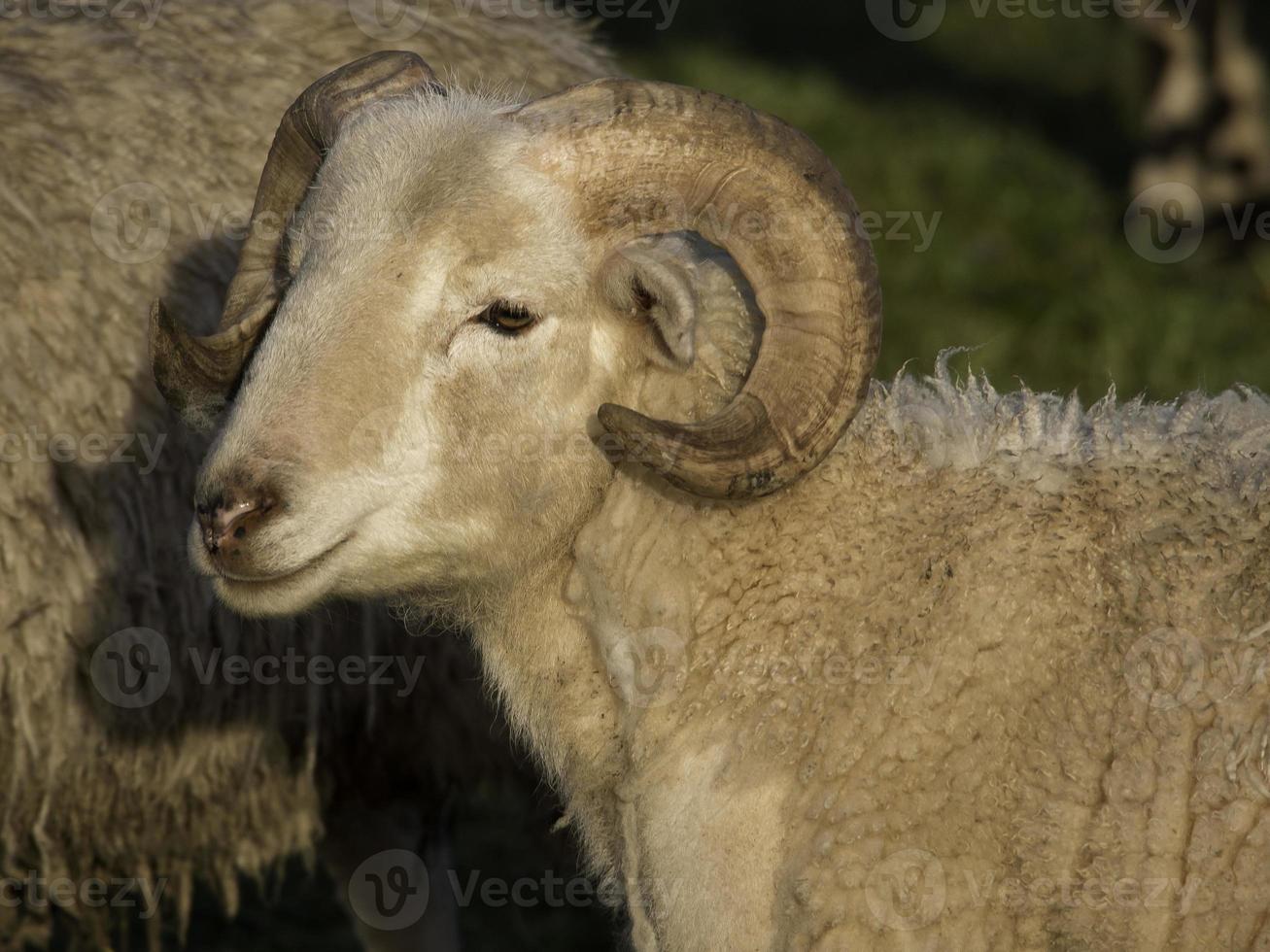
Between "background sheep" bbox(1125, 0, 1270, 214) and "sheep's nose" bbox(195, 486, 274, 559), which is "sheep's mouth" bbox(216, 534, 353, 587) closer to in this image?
"sheep's nose" bbox(195, 486, 274, 559)

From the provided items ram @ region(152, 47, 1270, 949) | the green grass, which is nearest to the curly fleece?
ram @ region(152, 47, 1270, 949)

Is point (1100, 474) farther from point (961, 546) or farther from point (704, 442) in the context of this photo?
point (704, 442)

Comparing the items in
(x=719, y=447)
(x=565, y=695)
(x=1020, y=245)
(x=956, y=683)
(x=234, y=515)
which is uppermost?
(x=1020, y=245)

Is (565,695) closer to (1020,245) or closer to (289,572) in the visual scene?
(289,572)

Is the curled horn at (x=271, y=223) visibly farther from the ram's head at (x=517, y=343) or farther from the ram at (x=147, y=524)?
the ram at (x=147, y=524)

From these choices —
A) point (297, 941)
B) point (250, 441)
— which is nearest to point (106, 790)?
point (297, 941)

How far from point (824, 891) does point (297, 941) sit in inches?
129

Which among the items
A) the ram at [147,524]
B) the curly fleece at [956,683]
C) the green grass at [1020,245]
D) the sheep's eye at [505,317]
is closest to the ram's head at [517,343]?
the sheep's eye at [505,317]

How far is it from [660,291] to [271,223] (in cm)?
107

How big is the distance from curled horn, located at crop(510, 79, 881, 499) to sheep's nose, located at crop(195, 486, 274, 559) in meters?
0.66

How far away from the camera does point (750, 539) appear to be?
3.38 meters

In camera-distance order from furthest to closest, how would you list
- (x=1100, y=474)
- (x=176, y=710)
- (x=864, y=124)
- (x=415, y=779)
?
(x=864, y=124) → (x=415, y=779) → (x=176, y=710) → (x=1100, y=474)

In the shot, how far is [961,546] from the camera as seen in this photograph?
10.8ft

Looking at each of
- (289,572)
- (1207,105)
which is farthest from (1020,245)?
(289,572)
